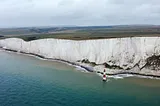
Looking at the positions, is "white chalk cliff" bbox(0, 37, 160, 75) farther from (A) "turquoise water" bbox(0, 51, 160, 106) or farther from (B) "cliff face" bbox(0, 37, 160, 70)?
(A) "turquoise water" bbox(0, 51, 160, 106)

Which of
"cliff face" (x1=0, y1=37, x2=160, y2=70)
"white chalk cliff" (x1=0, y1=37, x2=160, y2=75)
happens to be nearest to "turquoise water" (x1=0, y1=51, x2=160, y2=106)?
"cliff face" (x1=0, y1=37, x2=160, y2=70)

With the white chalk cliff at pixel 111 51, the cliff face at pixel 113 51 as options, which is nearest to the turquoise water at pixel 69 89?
the cliff face at pixel 113 51

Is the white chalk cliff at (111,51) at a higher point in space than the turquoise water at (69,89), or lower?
higher

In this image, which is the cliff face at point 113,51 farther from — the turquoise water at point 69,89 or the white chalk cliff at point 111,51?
the turquoise water at point 69,89

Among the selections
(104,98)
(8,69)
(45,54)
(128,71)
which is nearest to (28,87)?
(104,98)

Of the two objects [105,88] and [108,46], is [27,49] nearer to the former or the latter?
[108,46]

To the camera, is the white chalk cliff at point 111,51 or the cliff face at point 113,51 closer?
the cliff face at point 113,51

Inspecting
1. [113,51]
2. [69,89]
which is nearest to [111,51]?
[113,51]
